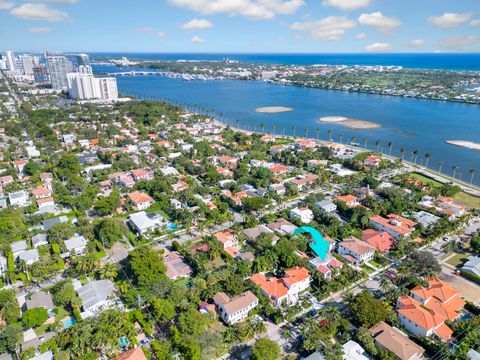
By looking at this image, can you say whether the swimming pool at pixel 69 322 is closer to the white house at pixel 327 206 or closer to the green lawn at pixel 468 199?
the white house at pixel 327 206

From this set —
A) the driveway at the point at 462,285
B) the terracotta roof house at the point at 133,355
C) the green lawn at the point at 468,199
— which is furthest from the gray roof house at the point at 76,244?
the green lawn at the point at 468,199

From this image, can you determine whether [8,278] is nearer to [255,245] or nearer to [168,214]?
[168,214]

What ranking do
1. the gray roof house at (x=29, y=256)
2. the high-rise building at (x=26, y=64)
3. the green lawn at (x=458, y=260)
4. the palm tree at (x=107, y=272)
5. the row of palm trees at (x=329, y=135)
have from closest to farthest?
the palm tree at (x=107, y=272) < the gray roof house at (x=29, y=256) < the green lawn at (x=458, y=260) < the row of palm trees at (x=329, y=135) < the high-rise building at (x=26, y=64)

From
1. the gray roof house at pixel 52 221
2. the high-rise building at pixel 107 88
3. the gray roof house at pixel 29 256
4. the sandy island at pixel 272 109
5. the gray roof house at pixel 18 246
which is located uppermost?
the high-rise building at pixel 107 88

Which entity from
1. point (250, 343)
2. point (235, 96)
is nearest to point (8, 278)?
point (250, 343)

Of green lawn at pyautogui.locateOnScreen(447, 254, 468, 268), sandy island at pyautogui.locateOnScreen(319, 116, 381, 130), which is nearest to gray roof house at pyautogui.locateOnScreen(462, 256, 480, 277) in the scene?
green lawn at pyautogui.locateOnScreen(447, 254, 468, 268)

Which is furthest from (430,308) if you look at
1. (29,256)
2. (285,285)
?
(29,256)

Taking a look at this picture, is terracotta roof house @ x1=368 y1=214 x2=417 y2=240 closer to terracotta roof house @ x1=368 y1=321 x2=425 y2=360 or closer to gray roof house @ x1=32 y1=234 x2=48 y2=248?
terracotta roof house @ x1=368 y1=321 x2=425 y2=360
